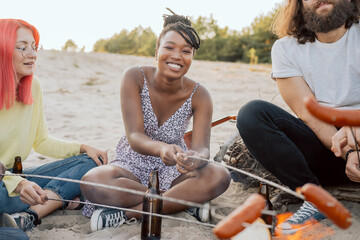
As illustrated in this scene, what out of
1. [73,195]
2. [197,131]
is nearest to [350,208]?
[197,131]

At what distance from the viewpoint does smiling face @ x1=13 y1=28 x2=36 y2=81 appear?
2.81m

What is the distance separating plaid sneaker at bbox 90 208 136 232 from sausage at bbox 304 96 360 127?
172cm

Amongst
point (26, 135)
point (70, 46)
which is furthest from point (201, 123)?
point (70, 46)

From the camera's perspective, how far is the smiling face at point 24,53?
9.23 feet

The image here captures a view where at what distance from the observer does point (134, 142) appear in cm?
282

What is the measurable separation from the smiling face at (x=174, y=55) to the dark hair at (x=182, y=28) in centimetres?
3

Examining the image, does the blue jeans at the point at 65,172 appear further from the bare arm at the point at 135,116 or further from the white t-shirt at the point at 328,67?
the white t-shirt at the point at 328,67

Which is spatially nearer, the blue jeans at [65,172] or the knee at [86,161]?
the blue jeans at [65,172]

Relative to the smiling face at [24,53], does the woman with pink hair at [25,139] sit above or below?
below

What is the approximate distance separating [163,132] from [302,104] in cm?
111

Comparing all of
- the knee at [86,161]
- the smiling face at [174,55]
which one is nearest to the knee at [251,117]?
the smiling face at [174,55]

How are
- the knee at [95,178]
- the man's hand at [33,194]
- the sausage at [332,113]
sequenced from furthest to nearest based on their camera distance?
the knee at [95,178] → the man's hand at [33,194] → the sausage at [332,113]

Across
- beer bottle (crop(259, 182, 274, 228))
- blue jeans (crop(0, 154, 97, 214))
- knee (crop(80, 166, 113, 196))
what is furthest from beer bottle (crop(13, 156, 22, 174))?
beer bottle (crop(259, 182, 274, 228))

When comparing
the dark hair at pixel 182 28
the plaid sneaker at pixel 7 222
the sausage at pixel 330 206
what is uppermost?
the dark hair at pixel 182 28
